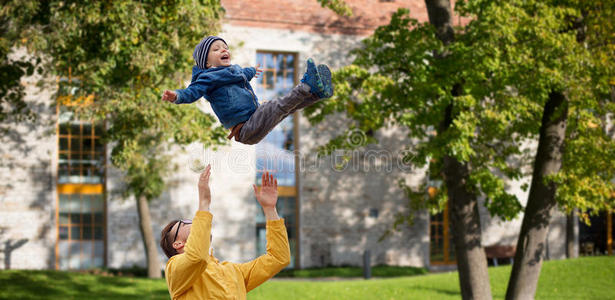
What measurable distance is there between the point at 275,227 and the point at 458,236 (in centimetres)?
885

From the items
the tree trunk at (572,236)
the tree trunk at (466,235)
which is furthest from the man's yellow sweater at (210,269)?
the tree trunk at (572,236)

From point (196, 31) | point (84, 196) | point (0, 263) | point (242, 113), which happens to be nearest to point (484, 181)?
point (196, 31)

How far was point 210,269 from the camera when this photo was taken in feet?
10.7

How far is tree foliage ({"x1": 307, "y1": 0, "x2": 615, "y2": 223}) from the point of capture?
963cm

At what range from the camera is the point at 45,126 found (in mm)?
18578

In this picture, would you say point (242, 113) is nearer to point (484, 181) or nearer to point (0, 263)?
point (484, 181)

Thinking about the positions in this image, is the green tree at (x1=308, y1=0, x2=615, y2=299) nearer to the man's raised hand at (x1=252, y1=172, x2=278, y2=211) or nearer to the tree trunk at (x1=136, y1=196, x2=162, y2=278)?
the man's raised hand at (x1=252, y1=172, x2=278, y2=211)

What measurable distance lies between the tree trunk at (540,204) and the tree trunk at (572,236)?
13393mm

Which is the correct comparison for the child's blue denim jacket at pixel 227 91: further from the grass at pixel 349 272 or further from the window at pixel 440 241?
the window at pixel 440 241

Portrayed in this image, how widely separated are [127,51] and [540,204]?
710cm

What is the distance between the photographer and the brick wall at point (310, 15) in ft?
66.9

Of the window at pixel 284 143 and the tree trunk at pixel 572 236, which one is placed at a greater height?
the window at pixel 284 143

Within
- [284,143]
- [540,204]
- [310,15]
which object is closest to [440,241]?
[284,143]

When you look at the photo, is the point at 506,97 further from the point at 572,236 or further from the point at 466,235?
the point at 572,236
